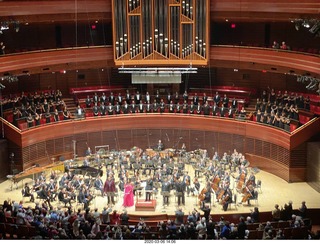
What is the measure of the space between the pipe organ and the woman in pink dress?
6746 mm

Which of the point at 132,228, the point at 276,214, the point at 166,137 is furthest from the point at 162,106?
the point at 132,228

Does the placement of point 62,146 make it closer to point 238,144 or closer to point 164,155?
point 164,155

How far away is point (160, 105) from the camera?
24469 mm

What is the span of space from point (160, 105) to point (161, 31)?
122 inches

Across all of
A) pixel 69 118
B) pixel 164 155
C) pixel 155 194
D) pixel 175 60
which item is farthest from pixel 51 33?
pixel 155 194

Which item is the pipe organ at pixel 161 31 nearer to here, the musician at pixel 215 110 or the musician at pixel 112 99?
the musician at pixel 112 99

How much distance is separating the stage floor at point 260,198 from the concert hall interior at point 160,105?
0.06 m

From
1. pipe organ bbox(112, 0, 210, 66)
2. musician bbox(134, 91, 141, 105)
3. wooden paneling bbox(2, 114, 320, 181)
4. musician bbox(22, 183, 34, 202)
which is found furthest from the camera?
musician bbox(134, 91, 141, 105)

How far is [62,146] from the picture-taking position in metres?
23.8

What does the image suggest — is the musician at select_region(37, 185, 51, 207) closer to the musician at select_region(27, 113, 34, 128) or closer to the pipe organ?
the musician at select_region(27, 113, 34, 128)

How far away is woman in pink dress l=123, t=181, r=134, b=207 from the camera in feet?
61.7

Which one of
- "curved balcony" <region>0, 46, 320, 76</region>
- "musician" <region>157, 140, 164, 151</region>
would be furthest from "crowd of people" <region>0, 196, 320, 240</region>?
"curved balcony" <region>0, 46, 320, 76</region>

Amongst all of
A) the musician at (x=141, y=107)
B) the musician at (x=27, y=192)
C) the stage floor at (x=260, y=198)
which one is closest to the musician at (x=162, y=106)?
the musician at (x=141, y=107)

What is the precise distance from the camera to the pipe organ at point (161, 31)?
76.8 feet
